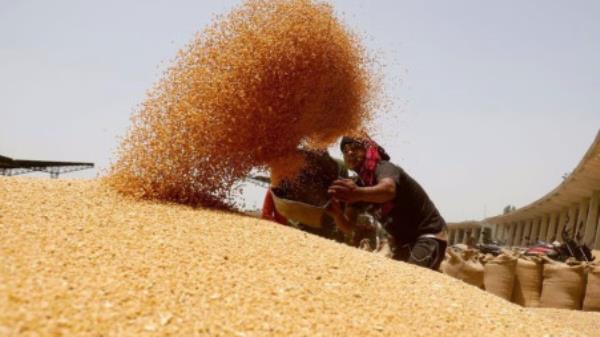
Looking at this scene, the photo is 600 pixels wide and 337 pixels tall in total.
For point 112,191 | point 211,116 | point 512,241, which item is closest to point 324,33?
point 211,116

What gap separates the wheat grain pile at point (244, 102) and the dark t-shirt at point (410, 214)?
0.58 m

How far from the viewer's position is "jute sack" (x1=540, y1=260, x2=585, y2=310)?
21.5 feet

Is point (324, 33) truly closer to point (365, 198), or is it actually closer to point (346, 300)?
point (365, 198)

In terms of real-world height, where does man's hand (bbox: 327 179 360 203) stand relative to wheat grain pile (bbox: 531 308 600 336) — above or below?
above

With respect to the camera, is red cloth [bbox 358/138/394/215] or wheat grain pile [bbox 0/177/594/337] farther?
red cloth [bbox 358/138/394/215]

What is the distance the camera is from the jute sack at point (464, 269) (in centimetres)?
688

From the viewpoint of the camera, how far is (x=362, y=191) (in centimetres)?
323

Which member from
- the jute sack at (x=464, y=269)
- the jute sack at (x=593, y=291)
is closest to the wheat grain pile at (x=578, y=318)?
the jute sack at (x=593, y=291)

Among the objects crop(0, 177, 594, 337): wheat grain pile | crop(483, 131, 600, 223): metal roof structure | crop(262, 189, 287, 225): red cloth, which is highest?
crop(483, 131, 600, 223): metal roof structure

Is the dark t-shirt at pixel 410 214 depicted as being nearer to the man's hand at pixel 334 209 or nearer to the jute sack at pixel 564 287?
the man's hand at pixel 334 209

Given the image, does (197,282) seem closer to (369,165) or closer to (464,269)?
(369,165)

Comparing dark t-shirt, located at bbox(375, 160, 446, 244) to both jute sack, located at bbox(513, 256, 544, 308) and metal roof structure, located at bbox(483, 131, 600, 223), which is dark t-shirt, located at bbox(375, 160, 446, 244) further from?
metal roof structure, located at bbox(483, 131, 600, 223)

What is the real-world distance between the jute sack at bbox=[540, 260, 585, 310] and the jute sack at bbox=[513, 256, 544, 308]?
0.14 m

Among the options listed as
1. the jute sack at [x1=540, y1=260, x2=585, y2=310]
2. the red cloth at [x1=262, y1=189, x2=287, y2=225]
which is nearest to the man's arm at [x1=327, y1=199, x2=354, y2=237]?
the red cloth at [x1=262, y1=189, x2=287, y2=225]
